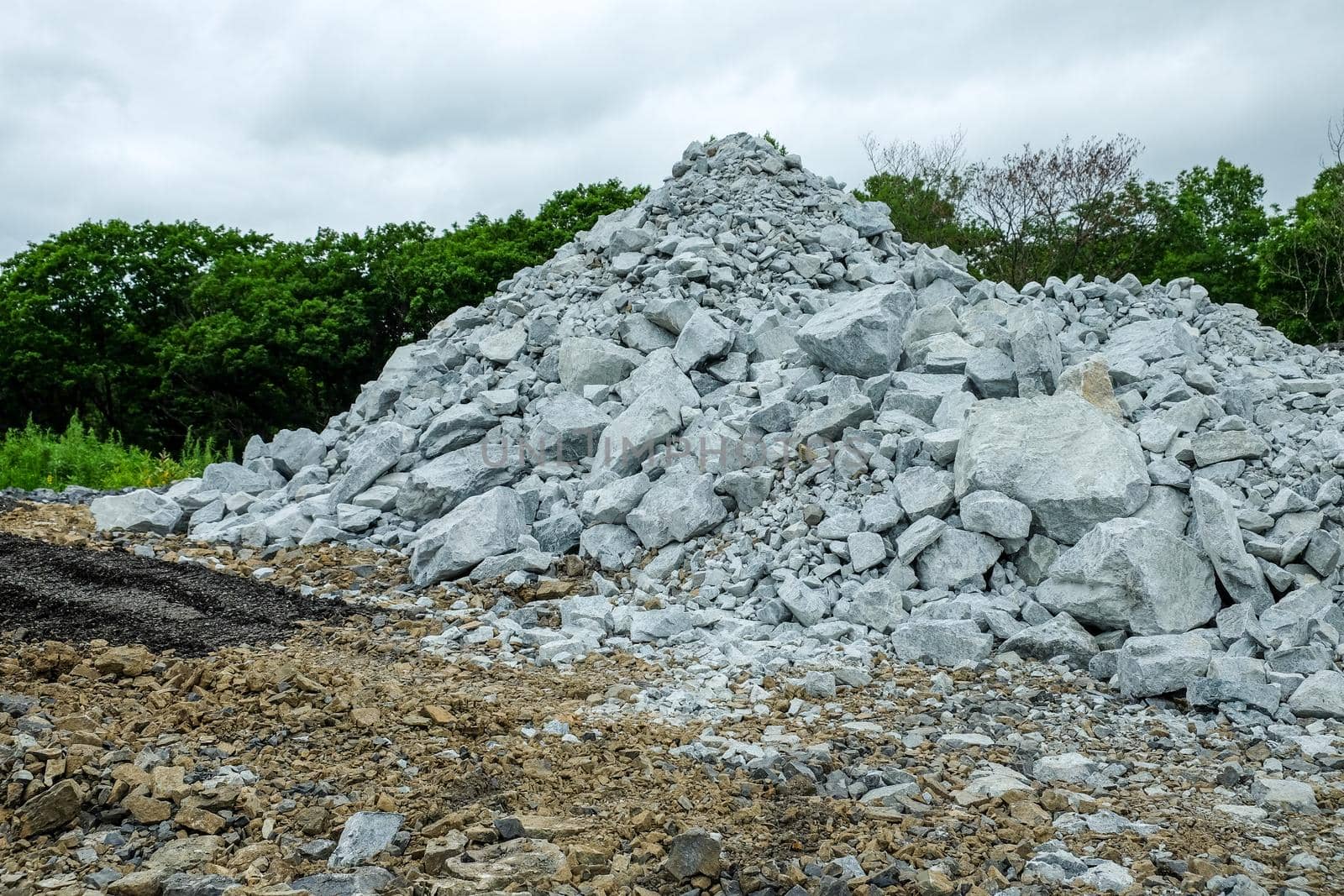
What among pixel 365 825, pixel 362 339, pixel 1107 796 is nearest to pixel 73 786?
pixel 365 825

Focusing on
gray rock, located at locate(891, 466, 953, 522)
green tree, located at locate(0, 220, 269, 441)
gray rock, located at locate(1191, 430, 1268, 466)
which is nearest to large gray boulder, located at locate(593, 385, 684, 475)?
gray rock, located at locate(891, 466, 953, 522)

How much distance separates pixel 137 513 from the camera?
33.6 ft

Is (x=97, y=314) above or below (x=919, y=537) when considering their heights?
above

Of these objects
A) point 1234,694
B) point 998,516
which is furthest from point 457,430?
point 1234,694

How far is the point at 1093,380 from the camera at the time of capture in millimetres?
8078

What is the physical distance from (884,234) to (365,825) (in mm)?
10796

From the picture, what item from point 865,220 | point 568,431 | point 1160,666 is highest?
point 865,220

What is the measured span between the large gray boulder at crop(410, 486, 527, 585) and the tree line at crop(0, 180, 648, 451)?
34.2 feet

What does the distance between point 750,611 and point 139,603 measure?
437cm

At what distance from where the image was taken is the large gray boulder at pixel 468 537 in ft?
27.0

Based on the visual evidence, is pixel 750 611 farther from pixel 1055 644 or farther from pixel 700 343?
pixel 700 343

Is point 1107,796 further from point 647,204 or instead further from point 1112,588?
point 647,204

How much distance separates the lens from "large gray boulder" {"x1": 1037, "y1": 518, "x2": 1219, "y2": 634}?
20.5ft

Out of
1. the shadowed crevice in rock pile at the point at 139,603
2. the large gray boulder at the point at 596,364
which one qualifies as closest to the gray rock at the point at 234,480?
the shadowed crevice in rock pile at the point at 139,603
